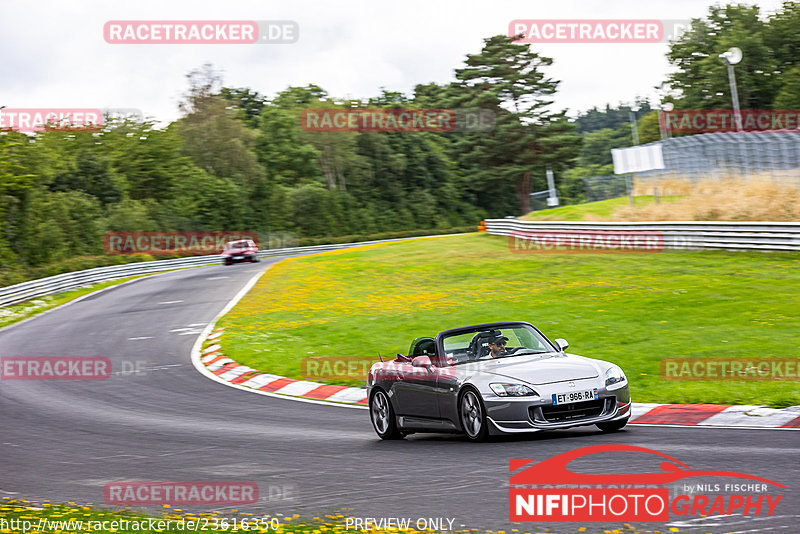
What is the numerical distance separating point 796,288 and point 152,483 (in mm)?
15472

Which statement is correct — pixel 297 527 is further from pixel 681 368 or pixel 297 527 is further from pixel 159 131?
pixel 159 131

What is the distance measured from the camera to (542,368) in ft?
30.1

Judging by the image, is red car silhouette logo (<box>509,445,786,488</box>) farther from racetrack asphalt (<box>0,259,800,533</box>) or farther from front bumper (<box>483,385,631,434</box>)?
front bumper (<box>483,385,631,434</box>)

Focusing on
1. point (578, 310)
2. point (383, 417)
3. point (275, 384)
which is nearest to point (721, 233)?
point (578, 310)

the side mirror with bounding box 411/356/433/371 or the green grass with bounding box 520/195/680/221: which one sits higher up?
the green grass with bounding box 520/195/680/221

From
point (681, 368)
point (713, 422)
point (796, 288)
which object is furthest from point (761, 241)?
point (713, 422)

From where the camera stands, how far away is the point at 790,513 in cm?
Answer: 547

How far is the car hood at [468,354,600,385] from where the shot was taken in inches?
352

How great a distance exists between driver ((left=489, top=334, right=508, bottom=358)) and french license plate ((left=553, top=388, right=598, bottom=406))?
1.19m

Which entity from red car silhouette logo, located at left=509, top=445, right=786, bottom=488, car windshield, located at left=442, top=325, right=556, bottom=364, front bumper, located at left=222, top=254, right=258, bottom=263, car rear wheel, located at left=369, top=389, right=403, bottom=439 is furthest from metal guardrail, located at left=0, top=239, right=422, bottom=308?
red car silhouette logo, located at left=509, top=445, right=786, bottom=488

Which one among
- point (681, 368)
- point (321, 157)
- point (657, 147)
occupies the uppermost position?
point (321, 157)

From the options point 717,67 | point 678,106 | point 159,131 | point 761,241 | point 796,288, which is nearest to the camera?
point 796,288

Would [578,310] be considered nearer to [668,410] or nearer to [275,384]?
[275,384]

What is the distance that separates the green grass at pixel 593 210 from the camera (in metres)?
38.9
